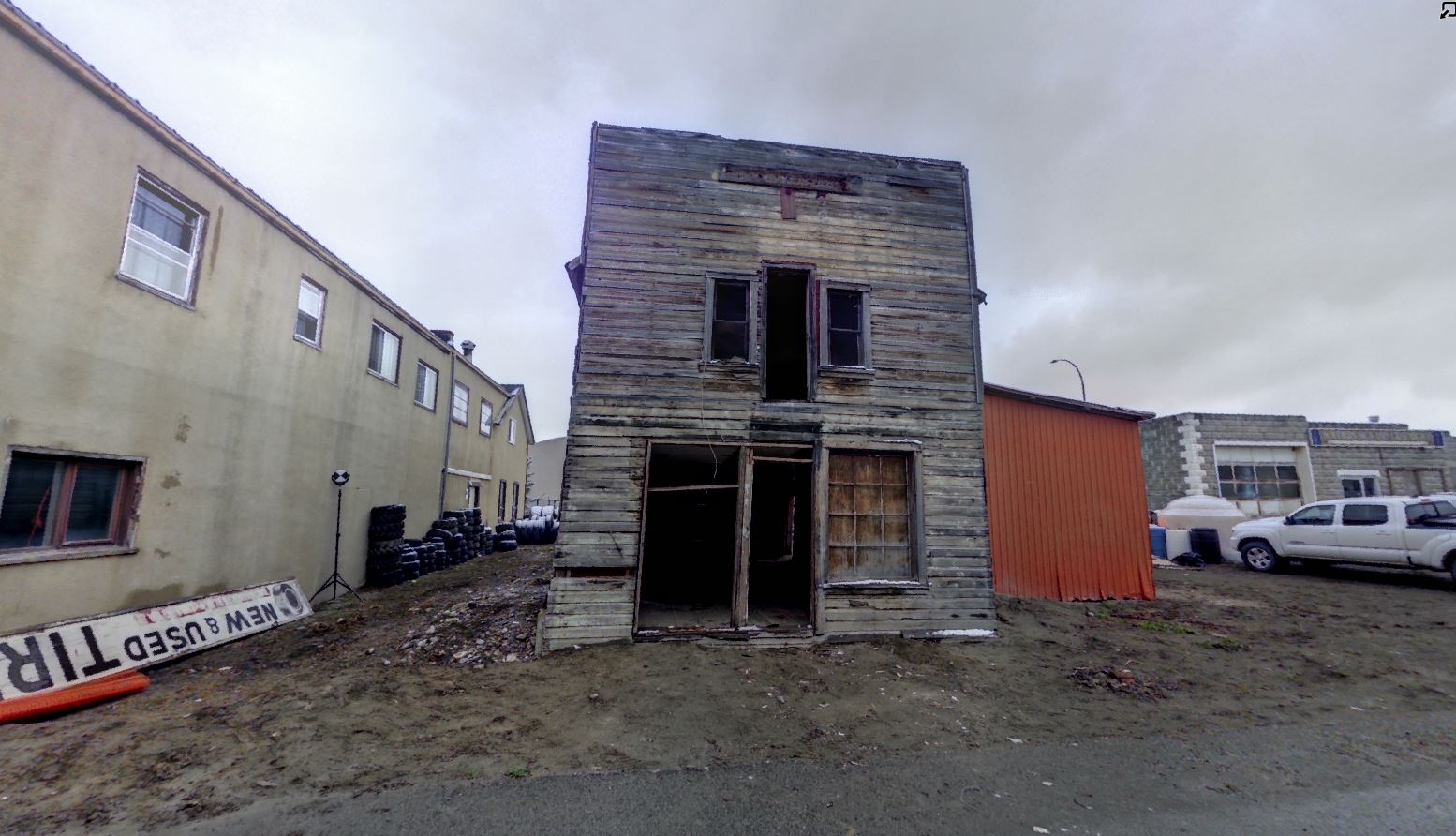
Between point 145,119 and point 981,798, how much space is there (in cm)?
1200

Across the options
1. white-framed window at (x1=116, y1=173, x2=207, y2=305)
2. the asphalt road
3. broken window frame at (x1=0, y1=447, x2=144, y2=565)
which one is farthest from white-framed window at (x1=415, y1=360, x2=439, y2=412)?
the asphalt road

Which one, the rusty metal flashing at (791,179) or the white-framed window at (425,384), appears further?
the white-framed window at (425,384)

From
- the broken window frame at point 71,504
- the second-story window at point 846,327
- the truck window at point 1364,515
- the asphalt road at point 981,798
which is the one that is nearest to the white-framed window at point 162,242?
the broken window frame at point 71,504

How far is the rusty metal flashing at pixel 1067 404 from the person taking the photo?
1048 cm

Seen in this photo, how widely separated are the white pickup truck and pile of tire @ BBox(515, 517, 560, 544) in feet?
73.2

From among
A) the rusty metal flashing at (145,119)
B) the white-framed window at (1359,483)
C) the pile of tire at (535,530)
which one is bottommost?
the pile of tire at (535,530)

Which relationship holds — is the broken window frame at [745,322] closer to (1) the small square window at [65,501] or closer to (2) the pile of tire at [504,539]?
(1) the small square window at [65,501]

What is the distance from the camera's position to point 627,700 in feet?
18.8

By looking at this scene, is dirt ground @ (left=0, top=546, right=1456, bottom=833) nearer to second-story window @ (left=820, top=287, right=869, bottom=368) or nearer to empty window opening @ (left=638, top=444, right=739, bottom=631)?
empty window opening @ (left=638, top=444, right=739, bottom=631)

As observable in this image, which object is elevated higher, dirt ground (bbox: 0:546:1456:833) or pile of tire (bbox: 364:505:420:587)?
pile of tire (bbox: 364:505:420:587)

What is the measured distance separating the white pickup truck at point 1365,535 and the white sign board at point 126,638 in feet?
73.6

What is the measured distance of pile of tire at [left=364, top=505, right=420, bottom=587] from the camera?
40.8 feet

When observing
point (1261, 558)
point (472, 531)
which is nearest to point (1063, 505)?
point (1261, 558)

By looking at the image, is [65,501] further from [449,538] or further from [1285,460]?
[1285,460]
